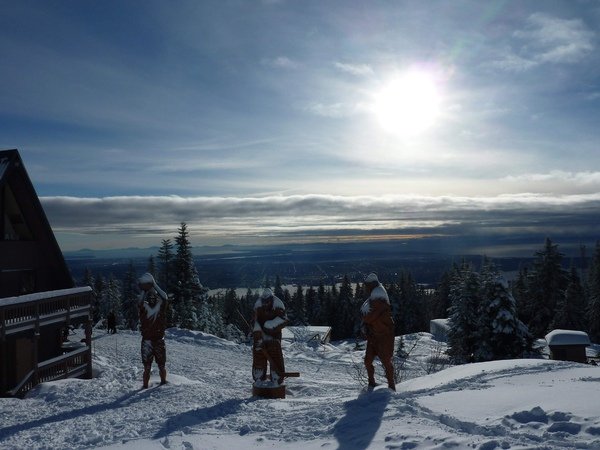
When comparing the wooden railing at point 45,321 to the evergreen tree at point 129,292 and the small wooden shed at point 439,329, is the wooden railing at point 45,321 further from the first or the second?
the evergreen tree at point 129,292

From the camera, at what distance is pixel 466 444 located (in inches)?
238

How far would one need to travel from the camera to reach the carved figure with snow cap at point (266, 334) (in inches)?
483

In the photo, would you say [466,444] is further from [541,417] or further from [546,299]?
[546,299]

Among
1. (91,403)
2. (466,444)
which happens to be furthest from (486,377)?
(91,403)

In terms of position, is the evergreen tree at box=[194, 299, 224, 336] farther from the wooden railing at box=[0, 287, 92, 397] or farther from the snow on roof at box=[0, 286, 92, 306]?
the snow on roof at box=[0, 286, 92, 306]

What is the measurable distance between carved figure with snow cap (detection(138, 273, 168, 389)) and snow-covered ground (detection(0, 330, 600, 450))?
2.30 ft

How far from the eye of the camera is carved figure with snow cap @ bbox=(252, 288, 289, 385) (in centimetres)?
1227

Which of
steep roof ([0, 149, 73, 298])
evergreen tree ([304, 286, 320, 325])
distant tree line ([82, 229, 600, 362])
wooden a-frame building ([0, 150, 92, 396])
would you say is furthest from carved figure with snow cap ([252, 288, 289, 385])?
evergreen tree ([304, 286, 320, 325])

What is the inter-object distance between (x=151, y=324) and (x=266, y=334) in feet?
10.6

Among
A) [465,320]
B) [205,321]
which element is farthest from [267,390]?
[205,321]

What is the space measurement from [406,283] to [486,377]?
215ft

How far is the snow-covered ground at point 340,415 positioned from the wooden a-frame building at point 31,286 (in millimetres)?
3251

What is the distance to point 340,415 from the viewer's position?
28.2ft

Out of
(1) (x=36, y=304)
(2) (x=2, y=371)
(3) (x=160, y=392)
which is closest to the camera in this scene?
(3) (x=160, y=392)
